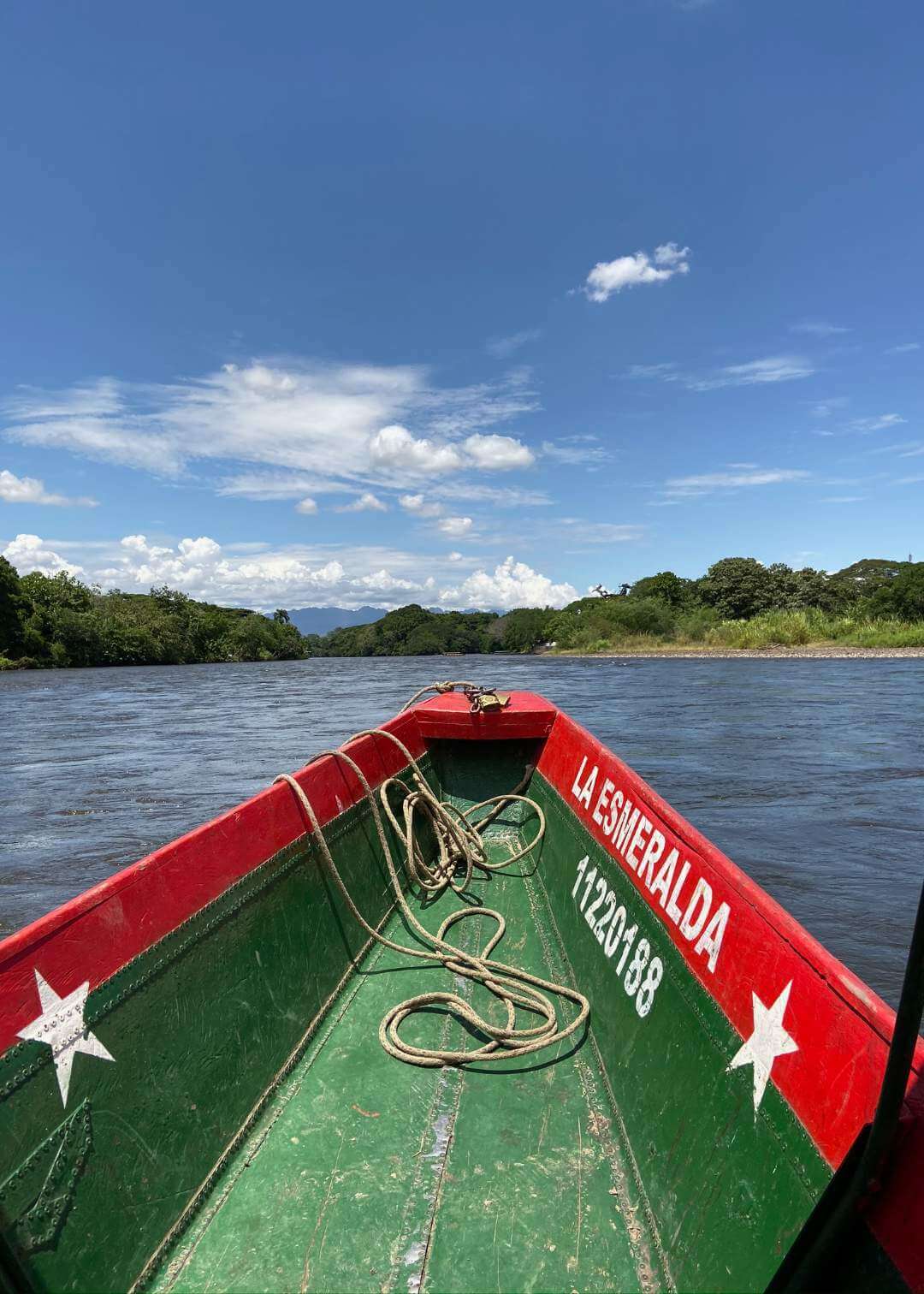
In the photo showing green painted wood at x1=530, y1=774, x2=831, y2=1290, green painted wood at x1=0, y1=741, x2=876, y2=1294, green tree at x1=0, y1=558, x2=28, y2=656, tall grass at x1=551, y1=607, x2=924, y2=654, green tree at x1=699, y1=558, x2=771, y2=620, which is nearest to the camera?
green painted wood at x1=530, y1=774, x2=831, y2=1290

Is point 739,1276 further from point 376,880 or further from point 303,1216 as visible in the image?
point 376,880

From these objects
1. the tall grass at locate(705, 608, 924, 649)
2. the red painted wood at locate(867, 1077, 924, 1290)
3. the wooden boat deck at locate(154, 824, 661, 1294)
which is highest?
the tall grass at locate(705, 608, 924, 649)

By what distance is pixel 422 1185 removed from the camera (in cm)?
206

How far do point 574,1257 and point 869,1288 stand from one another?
988 mm

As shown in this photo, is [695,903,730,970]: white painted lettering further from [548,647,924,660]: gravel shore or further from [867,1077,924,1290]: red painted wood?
[548,647,924,660]: gravel shore

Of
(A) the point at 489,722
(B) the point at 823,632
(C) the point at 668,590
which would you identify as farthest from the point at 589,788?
(C) the point at 668,590

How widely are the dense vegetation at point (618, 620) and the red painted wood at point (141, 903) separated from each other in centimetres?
4584

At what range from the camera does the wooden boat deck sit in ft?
5.83

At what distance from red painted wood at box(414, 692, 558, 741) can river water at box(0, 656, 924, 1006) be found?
2.76m

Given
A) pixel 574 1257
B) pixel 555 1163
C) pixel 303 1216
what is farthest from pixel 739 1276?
pixel 303 1216

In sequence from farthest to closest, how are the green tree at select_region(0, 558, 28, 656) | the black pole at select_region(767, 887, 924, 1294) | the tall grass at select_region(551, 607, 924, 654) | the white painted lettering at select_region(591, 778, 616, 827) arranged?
the green tree at select_region(0, 558, 28, 656) < the tall grass at select_region(551, 607, 924, 654) < the white painted lettering at select_region(591, 778, 616, 827) < the black pole at select_region(767, 887, 924, 1294)

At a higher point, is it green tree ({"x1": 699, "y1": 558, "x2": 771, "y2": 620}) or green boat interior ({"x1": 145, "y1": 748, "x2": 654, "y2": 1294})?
green tree ({"x1": 699, "y1": 558, "x2": 771, "y2": 620})

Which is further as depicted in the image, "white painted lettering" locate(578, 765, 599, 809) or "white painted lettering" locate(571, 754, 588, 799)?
"white painted lettering" locate(571, 754, 588, 799)

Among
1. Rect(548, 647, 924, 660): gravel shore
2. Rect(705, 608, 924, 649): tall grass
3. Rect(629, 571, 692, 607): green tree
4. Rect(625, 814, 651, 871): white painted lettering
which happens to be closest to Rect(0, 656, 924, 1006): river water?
Rect(625, 814, 651, 871): white painted lettering
